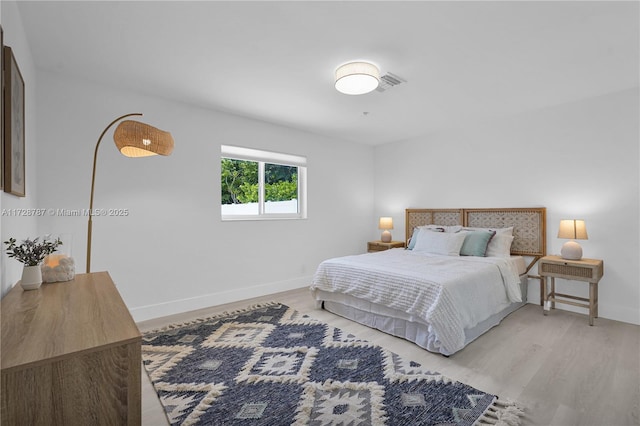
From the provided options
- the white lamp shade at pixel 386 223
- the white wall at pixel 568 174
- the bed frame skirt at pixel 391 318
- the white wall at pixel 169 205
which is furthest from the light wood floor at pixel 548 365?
the white lamp shade at pixel 386 223

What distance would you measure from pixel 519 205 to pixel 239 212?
146 inches

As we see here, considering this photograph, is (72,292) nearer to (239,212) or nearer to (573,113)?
(239,212)

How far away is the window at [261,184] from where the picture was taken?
13.2 ft

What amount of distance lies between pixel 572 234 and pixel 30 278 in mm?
4513

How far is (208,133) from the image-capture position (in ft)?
12.2

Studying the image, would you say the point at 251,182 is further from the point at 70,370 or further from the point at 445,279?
the point at 70,370

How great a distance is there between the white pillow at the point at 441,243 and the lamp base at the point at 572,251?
102 centimetres

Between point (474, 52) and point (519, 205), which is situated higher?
point (474, 52)

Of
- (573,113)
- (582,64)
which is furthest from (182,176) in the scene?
(573,113)

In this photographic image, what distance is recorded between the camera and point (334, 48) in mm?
2336

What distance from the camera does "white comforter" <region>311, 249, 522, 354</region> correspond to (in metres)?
2.43

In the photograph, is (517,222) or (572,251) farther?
(517,222)

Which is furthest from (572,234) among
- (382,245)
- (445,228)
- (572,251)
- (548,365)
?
(382,245)

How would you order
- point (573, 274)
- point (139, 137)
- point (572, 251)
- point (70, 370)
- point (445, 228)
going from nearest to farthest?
point (70, 370), point (139, 137), point (573, 274), point (572, 251), point (445, 228)
